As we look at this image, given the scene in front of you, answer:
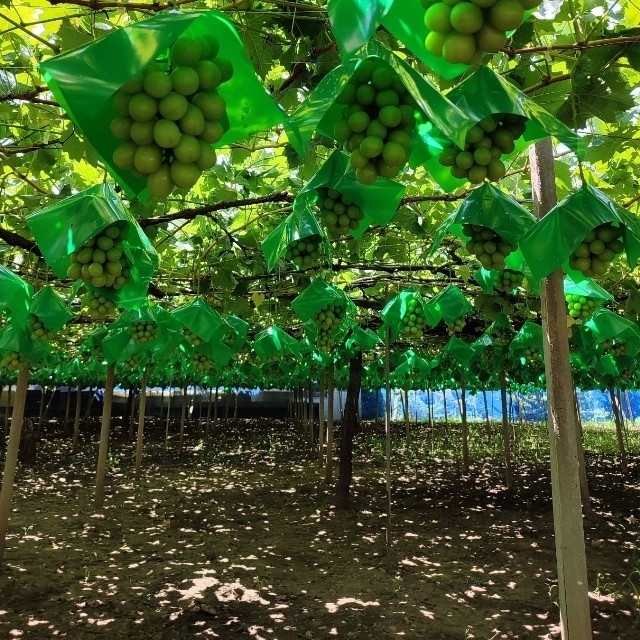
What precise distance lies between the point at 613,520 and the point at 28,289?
9.78 m

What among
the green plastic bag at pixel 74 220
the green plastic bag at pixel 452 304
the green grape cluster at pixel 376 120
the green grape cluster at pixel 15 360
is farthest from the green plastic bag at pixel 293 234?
the green grape cluster at pixel 15 360

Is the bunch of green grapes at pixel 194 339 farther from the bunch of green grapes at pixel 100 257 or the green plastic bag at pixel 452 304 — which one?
the bunch of green grapes at pixel 100 257

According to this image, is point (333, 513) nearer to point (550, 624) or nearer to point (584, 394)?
point (550, 624)

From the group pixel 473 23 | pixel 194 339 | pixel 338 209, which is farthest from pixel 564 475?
pixel 194 339

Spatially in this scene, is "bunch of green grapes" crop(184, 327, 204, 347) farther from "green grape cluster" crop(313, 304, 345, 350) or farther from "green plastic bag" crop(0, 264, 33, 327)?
"green plastic bag" crop(0, 264, 33, 327)

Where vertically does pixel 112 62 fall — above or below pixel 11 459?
above

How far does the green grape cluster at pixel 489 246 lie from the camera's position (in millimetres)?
2664

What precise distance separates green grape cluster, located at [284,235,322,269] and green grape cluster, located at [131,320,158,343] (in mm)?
3268

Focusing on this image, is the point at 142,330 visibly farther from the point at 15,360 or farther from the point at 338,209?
the point at 338,209

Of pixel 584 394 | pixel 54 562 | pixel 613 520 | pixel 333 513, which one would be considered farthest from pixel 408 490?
pixel 584 394

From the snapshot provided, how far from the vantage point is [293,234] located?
323 centimetres

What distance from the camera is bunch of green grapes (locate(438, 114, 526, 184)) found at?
1.65m

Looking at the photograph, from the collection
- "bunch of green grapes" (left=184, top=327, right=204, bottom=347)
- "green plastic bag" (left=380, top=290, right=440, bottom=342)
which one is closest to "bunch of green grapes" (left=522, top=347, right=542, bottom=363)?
"green plastic bag" (left=380, top=290, right=440, bottom=342)

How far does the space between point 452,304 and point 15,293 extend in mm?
4045
